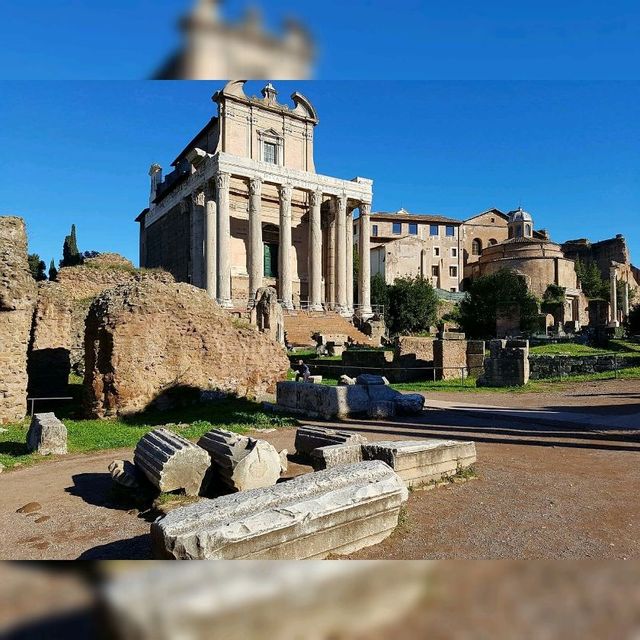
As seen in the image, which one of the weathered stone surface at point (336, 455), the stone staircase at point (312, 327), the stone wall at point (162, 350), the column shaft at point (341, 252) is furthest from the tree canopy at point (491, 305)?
the weathered stone surface at point (336, 455)

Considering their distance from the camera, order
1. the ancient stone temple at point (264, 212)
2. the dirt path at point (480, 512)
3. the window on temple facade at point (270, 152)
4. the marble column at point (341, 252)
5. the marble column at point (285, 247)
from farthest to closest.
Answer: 1. the window on temple facade at point (270, 152)
2. the marble column at point (341, 252)
3. the marble column at point (285, 247)
4. the ancient stone temple at point (264, 212)
5. the dirt path at point (480, 512)

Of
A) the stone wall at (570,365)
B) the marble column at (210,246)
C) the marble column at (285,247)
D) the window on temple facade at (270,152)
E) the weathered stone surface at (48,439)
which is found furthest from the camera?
the window on temple facade at (270,152)

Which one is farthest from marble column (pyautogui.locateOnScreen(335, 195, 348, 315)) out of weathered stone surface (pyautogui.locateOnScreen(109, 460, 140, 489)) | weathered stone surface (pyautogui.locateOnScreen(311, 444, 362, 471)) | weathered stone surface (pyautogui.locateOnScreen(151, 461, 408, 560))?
weathered stone surface (pyautogui.locateOnScreen(151, 461, 408, 560))

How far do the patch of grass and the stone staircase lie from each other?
16711 mm

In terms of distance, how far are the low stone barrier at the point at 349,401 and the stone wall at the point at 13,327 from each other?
6091 mm

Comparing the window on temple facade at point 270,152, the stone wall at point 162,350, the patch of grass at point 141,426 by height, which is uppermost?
the window on temple facade at point 270,152

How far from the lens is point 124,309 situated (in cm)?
1164

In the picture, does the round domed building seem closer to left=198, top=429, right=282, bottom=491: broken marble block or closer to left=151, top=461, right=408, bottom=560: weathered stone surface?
left=198, top=429, right=282, bottom=491: broken marble block

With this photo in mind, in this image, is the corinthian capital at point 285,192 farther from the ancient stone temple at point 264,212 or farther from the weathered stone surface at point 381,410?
the weathered stone surface at point 381,410

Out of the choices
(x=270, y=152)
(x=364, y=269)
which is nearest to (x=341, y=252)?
(x=364, y=269)

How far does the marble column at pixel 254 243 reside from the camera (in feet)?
116

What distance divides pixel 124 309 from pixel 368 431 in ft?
20.7

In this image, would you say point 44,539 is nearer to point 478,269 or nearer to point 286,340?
point 286,340

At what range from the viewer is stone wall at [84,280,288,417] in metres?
11.4
